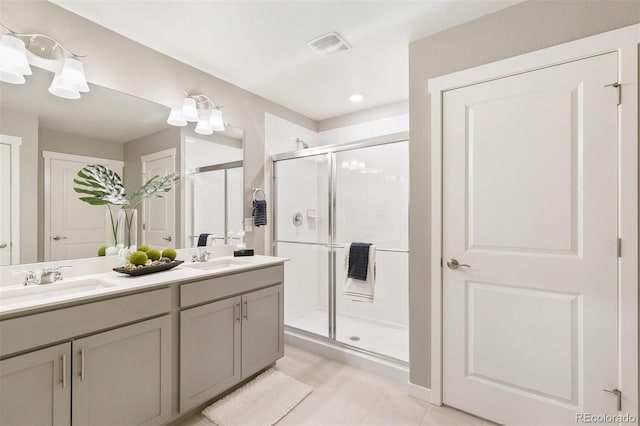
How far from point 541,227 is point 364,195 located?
5.46 ft

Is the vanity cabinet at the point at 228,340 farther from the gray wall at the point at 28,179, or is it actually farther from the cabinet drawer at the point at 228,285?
the gray wall at the point at 28,179

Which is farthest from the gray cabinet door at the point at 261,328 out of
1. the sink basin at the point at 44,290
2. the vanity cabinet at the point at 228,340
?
the sink basin at the point at 44,290

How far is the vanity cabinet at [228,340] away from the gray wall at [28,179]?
908 millimetres

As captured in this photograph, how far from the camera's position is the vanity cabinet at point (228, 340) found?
69.9 inches

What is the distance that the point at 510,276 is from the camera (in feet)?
5.77

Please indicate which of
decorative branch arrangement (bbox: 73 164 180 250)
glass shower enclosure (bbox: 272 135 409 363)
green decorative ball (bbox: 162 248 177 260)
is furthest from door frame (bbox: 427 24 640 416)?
decorative branch arrangement (bbox: 73 164 180 250)

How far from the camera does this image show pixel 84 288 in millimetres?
1676

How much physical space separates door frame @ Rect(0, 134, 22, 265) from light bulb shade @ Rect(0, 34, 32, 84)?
12.2 inches

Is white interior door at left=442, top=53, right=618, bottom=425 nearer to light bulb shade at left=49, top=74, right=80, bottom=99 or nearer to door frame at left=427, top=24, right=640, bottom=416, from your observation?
door frame at left=427, top=24, right=640, bottom=416

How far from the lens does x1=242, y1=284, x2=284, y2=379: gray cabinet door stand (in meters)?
2.13

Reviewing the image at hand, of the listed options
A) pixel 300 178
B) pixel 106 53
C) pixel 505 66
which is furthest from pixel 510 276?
pixel 106 53

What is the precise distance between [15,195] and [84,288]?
1.98 ft

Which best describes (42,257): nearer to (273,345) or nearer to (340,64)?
(273,345)

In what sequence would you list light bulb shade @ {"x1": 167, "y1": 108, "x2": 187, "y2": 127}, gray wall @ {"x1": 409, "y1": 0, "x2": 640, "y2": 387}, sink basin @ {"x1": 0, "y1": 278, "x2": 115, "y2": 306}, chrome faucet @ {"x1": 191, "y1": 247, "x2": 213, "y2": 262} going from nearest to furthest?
sink basin @ {"x1": 0, "y1": 278, "x2": 115, "y2": 306} < gray wall @ {"x1": 409, "y1": 0, "x2": 640, "y2": 387} < light bulb shade @ {"x1": 167, "y1": 108, "x2": 187, "y2": 127} < chrome faucet @ {"x1": 191, "y1": 247, "x2": 213, "y2": 262}
